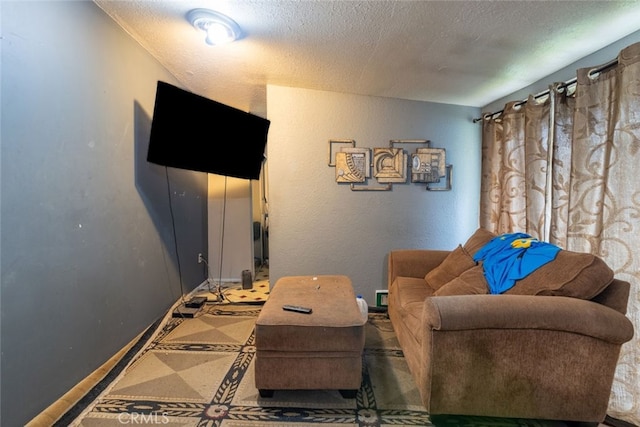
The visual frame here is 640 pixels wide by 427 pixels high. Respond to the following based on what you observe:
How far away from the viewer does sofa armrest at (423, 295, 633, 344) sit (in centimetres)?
122

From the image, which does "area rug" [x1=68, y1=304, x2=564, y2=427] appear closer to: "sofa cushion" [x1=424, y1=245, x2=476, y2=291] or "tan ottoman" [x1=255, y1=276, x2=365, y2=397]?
"tan ottoman" [x1=255, y1=276, x2=365, y2=397]

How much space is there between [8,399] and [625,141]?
10.2ft

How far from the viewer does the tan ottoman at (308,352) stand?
1502 mm

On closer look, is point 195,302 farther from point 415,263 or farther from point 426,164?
point 426,164

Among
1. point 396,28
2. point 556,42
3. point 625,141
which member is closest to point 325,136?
point 396,28

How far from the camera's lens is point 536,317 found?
48.8 inches

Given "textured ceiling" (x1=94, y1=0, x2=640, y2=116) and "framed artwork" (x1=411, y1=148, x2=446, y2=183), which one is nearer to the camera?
"textured ceiling" (x1=94, y1=0, x2=640, y2=116)

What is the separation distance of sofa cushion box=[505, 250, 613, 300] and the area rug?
2.13 ft

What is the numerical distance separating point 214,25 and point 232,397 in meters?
2.12

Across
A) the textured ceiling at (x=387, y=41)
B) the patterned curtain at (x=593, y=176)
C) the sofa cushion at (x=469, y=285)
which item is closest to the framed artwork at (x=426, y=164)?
the textured ceiling at (x=387, y=41)

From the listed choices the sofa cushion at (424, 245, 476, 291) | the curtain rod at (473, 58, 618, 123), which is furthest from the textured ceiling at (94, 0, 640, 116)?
the sofa cushion at (424, 245, 476, 291)

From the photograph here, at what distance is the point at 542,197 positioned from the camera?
79.4 inches

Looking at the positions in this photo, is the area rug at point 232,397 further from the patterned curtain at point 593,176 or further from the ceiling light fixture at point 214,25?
the ceiling light fixture at point 214,25

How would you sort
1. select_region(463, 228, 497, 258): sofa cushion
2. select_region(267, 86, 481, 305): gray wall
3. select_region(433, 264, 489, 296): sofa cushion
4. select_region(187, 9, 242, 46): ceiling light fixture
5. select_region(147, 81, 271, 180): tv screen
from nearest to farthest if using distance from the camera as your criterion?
select_region(187, 9, 242, 46): ceiling light fixture, select_region(433, 264, 489, 296): sofa cushion, select_region(147, 81, 271, 180): tv screen, select_region(463, 228, 497, 258): sofa cushion, select_region(267, 86, 481, 305): gray wall
